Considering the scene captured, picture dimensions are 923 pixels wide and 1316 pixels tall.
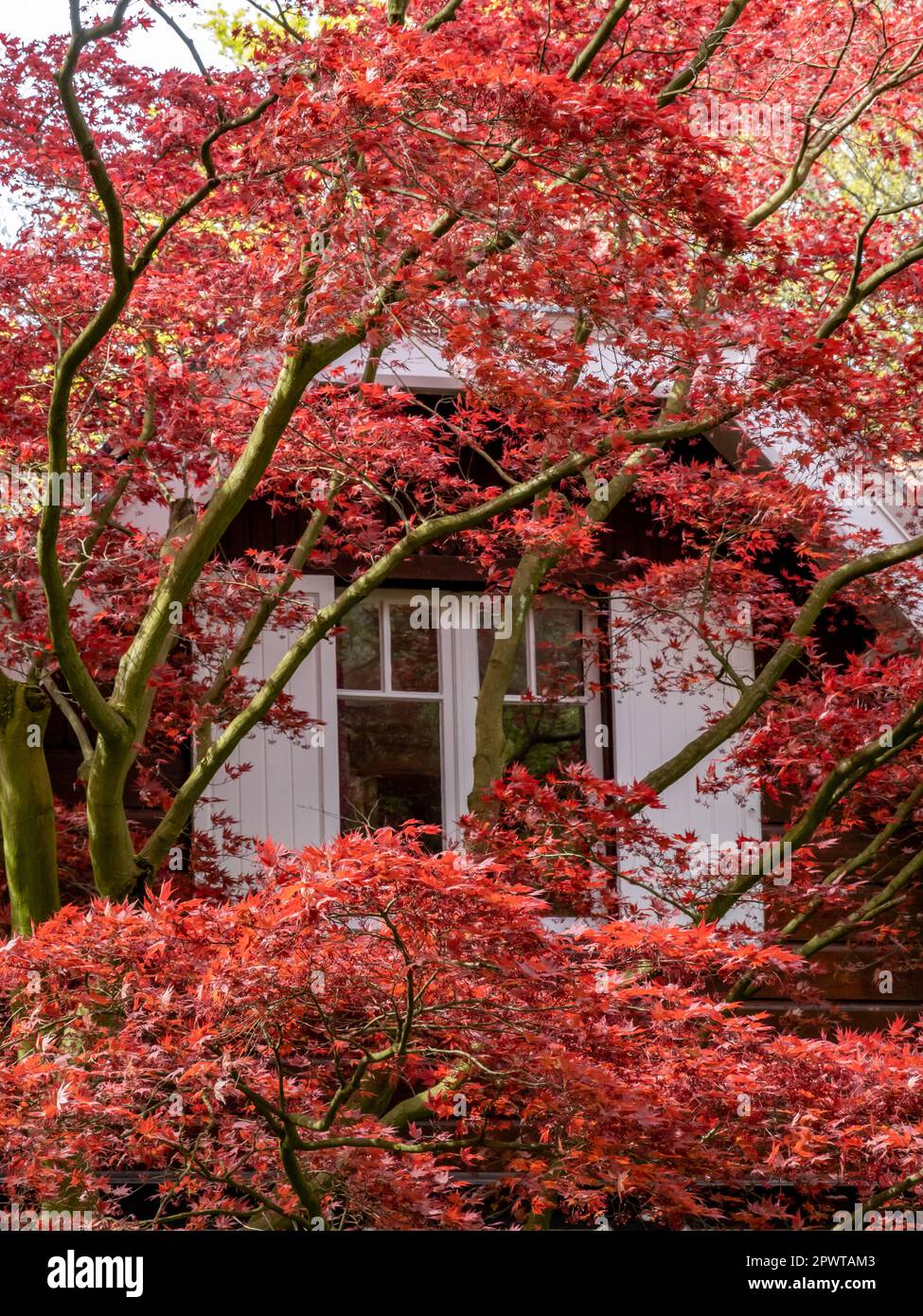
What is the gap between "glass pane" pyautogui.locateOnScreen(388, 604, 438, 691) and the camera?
29.0 ft

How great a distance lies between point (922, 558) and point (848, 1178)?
4.67 meters

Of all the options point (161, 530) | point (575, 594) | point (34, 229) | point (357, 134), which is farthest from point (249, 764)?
point (357, 134)

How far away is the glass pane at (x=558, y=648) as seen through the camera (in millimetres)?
9023

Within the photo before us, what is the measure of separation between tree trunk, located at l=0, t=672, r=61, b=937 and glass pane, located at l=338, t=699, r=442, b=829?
2.94 m

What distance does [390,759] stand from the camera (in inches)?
344

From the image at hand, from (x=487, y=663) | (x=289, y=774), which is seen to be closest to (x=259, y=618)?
(x=289, y=774)

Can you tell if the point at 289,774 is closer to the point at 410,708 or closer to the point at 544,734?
the point at 410,708

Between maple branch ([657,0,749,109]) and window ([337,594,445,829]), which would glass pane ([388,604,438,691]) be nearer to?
window ([337,594,445,829])

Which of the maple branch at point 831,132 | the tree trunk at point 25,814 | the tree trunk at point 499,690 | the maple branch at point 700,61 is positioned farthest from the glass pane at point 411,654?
the maple branch at point 700,61

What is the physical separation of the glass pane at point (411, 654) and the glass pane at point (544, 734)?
511 mm

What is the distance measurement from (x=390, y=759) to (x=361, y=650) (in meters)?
0.66

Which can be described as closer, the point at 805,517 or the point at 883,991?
the point at 805,517

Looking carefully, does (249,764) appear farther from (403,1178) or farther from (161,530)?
(403,1178)

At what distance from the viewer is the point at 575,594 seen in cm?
799
